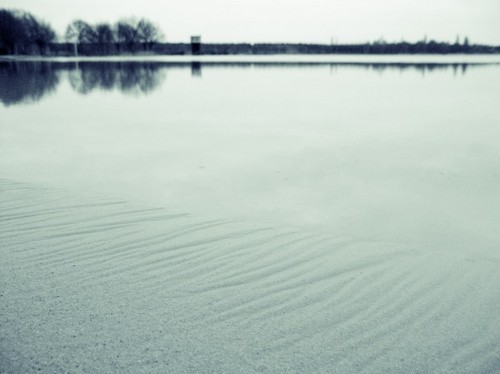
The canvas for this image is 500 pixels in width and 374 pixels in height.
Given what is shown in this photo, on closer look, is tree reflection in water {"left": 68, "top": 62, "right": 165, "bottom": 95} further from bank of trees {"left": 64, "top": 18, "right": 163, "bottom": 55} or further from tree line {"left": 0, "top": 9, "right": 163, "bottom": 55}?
Answer: bank of trees {"left": 64, "top": 18, "right": 163, "bottom": 55}

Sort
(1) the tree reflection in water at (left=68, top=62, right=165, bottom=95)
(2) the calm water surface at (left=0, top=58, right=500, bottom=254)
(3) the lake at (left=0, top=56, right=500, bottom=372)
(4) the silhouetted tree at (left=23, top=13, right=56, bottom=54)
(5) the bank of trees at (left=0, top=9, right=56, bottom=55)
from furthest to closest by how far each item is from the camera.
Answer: (4) the silhouetted tree at (left=23, top=13, right=56, bottom=54) → (5) the bank of trees at (left=0, top=9, right=56, bottom=55) → (1) the tree reflection in water at (left=68, top=62, right=165, bottom=95) → (2) the calm water surface at (left=0, top=58, right=500, bottom=254) → (3) the lake at (left=0, top=56, right=500, bottom=372)

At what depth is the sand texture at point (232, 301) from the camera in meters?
2.56

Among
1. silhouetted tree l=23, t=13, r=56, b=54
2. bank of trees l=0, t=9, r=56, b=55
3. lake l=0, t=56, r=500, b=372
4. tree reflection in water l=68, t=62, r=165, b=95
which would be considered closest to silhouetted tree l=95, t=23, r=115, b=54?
bank of trees l=0, t=9, r=56, b=55

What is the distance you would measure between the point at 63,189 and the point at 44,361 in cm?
347

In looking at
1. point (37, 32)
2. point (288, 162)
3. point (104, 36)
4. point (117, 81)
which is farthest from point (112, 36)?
point (288, 162)

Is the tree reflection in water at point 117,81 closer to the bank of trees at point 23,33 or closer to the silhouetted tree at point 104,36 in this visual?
the bank of trees at point 23,33

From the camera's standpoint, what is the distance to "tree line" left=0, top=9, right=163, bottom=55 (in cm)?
7325

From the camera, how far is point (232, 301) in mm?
3105

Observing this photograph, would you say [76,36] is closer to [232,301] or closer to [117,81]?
[117,81]

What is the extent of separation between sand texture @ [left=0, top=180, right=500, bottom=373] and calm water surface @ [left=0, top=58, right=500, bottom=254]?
2.02 ft

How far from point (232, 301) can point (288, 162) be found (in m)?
4.49

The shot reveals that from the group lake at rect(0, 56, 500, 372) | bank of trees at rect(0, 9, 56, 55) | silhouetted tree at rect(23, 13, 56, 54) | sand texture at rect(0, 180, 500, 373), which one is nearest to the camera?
sand texture at rect(0, 180, 500, 373)

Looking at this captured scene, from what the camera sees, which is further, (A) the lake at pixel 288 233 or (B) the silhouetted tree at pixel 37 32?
(B) the silhouetted tree at pixel 37 32

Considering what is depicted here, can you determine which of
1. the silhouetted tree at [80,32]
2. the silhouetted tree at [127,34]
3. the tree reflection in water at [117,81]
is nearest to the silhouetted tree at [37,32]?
the silhouetted tree at [80,32]
